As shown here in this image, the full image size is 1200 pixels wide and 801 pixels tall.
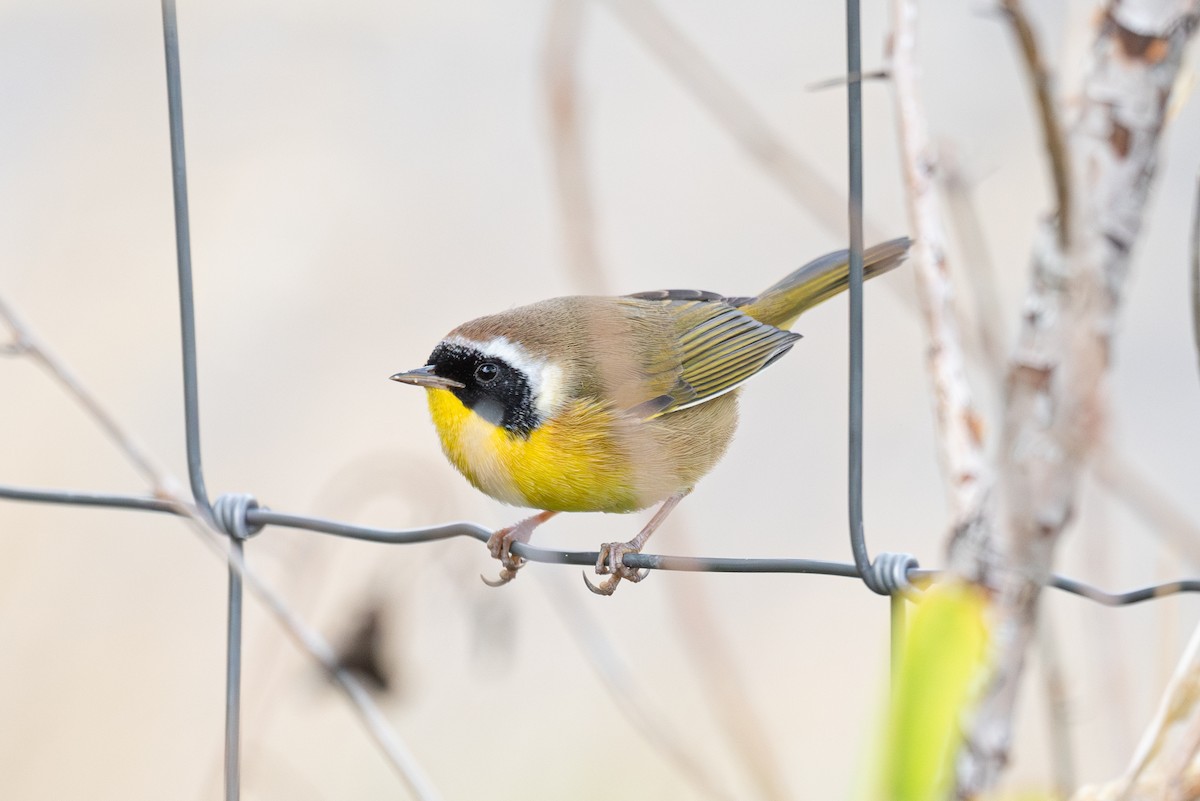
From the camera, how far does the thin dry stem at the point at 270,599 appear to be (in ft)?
5.65

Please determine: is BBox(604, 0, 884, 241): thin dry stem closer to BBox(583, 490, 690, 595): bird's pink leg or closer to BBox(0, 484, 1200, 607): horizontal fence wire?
BBox(0, 484, 1200, 607): horizontal fence wire

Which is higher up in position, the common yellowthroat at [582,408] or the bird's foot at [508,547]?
the common yellowthroat at [582,408]

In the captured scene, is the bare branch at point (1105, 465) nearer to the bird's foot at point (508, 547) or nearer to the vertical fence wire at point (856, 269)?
the vertical fence wire at point (856, 269)

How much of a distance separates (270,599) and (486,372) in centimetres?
66

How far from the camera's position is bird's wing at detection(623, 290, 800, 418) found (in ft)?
8.29

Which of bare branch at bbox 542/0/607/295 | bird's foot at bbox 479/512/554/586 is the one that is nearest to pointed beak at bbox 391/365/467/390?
bird's foot at bbox 479/512/554/586

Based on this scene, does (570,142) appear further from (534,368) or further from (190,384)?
(534,368)

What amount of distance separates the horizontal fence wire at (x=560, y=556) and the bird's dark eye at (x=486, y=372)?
47 cm

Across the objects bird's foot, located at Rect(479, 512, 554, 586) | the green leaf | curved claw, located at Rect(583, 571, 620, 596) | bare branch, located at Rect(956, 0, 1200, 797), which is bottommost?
curved claw, located at Rect(583, 571, 620, 596)

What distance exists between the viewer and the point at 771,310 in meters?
2.77

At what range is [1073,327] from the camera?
74 cm

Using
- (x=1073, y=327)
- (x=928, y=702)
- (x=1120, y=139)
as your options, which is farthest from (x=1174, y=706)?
(x=1120, y=139)

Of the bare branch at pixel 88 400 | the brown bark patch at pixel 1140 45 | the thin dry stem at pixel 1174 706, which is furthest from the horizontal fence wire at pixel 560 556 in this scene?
the brown bark patch at pixel 1140 45

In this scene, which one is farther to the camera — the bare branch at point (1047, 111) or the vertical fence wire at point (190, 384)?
the vertical fence wire at point (190, 384)
